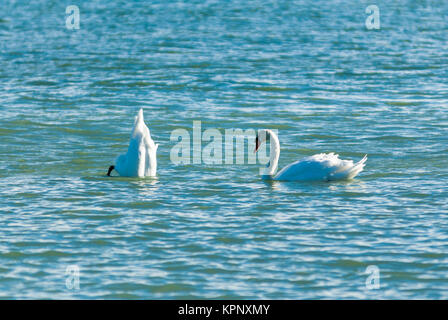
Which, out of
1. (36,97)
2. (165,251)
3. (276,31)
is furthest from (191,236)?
(276,31)

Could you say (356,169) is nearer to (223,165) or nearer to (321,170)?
(321,170)

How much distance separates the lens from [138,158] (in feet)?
49.6

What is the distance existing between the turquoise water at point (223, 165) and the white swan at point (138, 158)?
0.67ft

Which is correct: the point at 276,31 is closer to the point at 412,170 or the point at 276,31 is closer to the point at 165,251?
the point at 412,170

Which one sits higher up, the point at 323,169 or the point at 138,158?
the point at 138,158

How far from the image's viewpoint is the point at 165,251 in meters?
10.9

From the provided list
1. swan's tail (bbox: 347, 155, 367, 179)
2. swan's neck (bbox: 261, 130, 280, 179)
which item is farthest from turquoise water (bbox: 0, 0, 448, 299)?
swan's neck (bbox: 261, 130, 280, 179)

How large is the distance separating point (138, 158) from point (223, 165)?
1.85 metres

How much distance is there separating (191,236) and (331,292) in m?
2.61

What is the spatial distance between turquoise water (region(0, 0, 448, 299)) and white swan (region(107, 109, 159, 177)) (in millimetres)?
→ 205

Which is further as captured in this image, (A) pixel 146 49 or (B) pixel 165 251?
(A) pixel 146 49

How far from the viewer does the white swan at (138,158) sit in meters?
15.1

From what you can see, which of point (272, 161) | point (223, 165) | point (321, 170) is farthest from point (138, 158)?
point (321, 170)

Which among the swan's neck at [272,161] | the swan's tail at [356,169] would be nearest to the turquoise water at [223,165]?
the swan's tail at [356,169]
